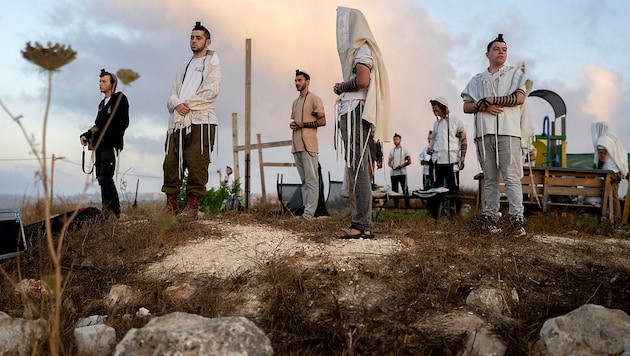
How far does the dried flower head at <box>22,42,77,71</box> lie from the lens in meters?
2.15

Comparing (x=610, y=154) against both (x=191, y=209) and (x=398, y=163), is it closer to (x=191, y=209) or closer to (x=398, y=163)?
(x=398, y=163)

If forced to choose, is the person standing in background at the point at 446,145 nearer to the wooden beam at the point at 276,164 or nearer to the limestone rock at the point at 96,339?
the wooden beam at the point at 276,164

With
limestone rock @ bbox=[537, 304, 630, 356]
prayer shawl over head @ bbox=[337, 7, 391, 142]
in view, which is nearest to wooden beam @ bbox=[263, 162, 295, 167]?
prayer shawl over head @ bbox=[337, 7, 391, 142]

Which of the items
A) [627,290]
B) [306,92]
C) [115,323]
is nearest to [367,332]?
[115,323]

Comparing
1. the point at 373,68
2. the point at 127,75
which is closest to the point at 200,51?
the point at 373,68

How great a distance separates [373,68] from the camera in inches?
203

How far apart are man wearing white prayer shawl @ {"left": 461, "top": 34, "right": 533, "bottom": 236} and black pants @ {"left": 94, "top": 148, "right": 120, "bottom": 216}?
4.42 meters

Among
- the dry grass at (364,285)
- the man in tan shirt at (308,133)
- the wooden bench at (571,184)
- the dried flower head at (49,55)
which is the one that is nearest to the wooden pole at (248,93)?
the man in tan shirt at (308,133)

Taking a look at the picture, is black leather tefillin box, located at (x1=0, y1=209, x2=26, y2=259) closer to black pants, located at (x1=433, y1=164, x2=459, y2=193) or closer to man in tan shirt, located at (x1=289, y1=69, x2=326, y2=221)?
man in tan shirt, located at (x1=289, y1=69, x2=326, y2=221)

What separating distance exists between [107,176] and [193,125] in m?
1.47

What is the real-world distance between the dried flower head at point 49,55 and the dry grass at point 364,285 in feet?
3.71

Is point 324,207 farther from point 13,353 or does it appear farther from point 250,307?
point 13,353

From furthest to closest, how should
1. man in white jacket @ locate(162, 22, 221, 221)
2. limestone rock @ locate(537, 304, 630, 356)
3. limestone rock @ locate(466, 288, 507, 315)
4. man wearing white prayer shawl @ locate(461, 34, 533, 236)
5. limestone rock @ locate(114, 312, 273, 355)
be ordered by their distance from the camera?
man in white jacket @ locate(162, 22, 221, 221)
man wearing white prayer shawl @ locate(461, 34, 533, 236)
limestone rock @ locate(466, 288, 507, 315)
limestone rock @ locate(537, 304, 630, 356)
limestone rock @ locate(114, 312, 273, 355)

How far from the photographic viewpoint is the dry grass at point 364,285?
340cm
